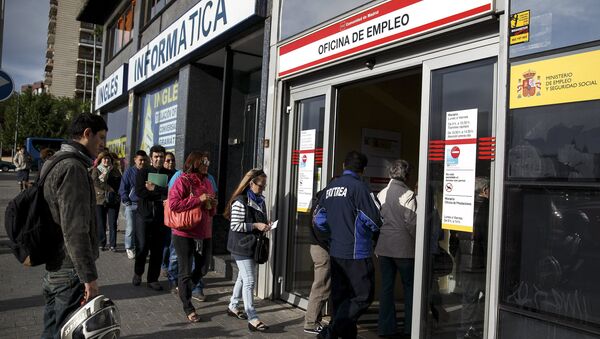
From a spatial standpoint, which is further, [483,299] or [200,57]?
[200,57]

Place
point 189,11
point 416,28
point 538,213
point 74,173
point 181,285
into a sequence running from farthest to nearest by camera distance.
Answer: point 189,11 < point 181,285 < point 416,28 < point 538,213 < point 74,173

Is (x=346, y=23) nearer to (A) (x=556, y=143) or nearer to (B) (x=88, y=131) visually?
(A) (x=556, y=143)

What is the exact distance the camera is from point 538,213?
11.1 feet

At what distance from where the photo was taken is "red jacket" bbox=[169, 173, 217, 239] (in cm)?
540

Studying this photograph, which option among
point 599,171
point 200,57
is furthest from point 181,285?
point 200,57

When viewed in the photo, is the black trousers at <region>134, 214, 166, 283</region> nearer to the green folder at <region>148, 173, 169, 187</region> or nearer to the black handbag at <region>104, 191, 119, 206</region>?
the green folder at <region>148, 173, 169, 187</region>

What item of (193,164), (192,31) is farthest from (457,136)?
(192,31)

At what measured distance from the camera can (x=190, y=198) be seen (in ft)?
17.8

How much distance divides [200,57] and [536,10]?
6.48 metres

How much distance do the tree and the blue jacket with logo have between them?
53494 mm

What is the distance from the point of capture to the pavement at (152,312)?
4941 millimetres

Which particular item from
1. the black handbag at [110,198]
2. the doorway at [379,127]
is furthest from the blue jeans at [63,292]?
the black handbag at [110,198]

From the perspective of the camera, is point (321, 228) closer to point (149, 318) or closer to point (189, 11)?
point (149, 318)

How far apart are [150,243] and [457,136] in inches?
174
